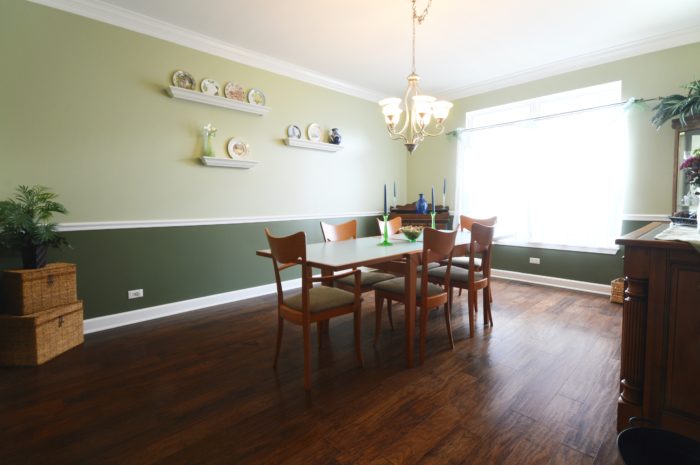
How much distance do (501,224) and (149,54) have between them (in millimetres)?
4439

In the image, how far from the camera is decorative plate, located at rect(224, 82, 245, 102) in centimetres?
362

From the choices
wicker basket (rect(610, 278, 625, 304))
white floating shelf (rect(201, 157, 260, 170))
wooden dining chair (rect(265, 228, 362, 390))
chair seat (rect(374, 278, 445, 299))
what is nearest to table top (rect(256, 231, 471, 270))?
wooden dining chair (rect(265, 228, 362, 390))

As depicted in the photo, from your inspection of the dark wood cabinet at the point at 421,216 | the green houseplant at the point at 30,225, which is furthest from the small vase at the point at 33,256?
the dark wood cabinet at the point at 421,216

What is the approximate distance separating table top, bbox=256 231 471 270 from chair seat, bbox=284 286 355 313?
266 millimetres

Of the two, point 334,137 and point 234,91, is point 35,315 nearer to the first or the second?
point 234,91

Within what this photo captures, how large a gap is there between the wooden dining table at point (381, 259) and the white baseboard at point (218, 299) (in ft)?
A: 5.36

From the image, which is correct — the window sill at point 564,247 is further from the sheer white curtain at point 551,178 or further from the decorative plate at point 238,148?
the decorative plate at point 238,148

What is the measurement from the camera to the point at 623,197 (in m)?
3.73

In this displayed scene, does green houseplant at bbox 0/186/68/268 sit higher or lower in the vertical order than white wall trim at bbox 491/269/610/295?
higher

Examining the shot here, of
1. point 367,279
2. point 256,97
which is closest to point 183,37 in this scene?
point 256,97

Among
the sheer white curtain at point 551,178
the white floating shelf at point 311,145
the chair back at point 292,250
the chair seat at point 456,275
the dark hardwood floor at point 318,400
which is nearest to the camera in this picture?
the dark hardwood floor at point 318,400

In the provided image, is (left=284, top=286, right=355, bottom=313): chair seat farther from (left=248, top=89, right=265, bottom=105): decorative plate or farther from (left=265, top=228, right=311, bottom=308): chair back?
(left=248, top=89, right=265, bottom=105): decorative plate

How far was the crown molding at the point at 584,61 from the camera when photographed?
132 inches

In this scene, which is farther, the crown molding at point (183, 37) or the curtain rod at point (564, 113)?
the curtain rod at point (564, 113)
